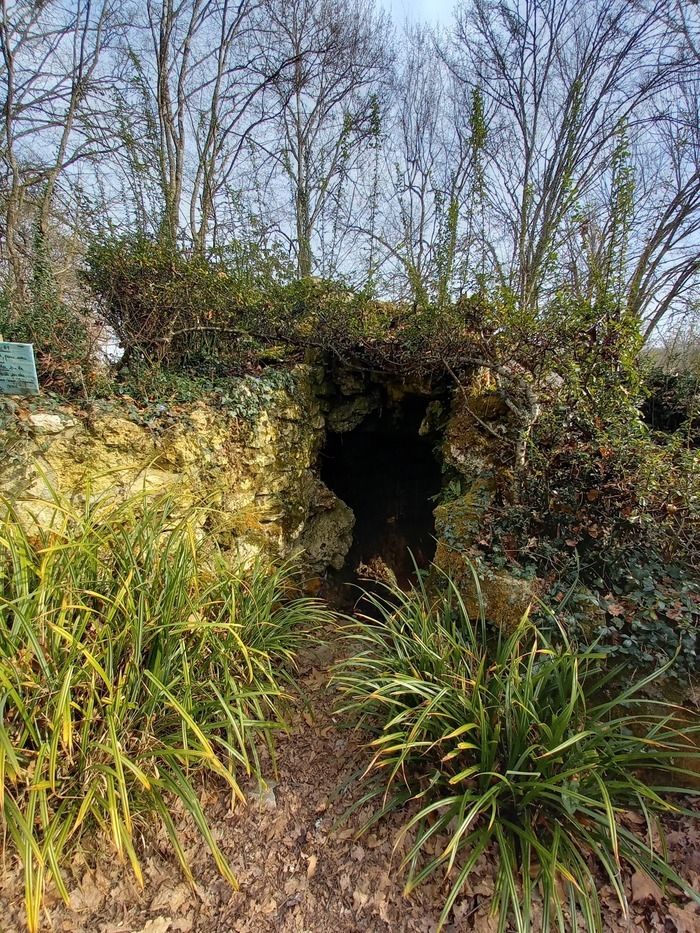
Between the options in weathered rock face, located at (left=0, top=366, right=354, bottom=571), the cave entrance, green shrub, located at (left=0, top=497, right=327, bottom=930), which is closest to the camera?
green shrub, located at (left=0, top=497, right=327, bottom=930)

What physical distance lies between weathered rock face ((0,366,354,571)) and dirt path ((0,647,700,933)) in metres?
1.42

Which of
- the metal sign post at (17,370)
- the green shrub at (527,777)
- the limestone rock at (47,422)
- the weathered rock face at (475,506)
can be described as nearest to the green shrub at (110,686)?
the limestone rock at (47,422)

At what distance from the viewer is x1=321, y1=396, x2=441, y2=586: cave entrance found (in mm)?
3742

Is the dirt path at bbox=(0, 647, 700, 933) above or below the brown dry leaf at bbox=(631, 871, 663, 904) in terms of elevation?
below

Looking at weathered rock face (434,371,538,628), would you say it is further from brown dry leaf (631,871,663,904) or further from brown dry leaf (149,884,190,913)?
brown dry leaf (149,884,190,913)

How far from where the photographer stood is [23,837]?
3.92 feet

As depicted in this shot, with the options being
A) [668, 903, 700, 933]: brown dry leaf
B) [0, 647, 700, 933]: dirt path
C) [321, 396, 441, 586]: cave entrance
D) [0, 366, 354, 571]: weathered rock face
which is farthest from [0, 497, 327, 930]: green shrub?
[321, 396, 441, 586]: cave entrance

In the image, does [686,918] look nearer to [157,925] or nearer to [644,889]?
[644,889]

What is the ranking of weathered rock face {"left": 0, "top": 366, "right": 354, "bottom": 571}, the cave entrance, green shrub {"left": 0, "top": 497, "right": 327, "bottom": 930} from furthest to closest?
1. the cave entrance
2. weathered rock face {"left": 0, "top": 366, "right": 354, "bottom": 571}
3. green shrub {"left": 0, "top": 497, "right": 327, "bottom": 930}

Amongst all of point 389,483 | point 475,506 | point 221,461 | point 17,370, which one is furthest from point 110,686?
point 389,483

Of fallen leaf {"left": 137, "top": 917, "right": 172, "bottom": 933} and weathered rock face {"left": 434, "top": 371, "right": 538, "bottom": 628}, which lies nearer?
fallen leaf {"left": 137, "top": 917, "right": 172, "bottom": 933}

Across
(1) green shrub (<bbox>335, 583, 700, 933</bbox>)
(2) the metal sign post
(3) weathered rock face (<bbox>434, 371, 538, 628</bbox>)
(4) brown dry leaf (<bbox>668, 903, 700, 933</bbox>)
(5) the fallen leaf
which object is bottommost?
(5) the fallen leaf

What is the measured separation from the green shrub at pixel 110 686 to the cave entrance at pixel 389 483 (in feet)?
5.92

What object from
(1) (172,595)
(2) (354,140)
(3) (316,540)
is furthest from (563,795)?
(2) (354,140)
